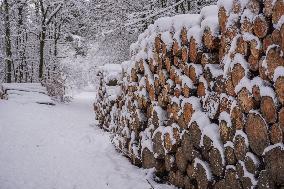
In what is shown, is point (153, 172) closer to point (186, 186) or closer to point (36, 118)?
point (186, 186)

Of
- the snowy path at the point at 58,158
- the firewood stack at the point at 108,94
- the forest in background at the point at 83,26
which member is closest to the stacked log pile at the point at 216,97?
the snowy path at the point at 58,158

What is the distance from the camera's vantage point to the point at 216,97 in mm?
3227

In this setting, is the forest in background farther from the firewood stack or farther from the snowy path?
the snowy path

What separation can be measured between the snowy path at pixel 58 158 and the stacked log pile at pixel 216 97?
51cm

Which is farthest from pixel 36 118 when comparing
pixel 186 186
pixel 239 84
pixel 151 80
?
pixel 239 84

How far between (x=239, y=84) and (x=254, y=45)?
355 millimetres

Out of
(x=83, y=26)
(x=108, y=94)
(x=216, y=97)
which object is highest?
(x=83, y=26)

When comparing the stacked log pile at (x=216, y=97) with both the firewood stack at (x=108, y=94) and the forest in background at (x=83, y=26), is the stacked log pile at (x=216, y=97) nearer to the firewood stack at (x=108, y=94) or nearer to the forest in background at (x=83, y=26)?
the firewood stack at (x=108, y=94)

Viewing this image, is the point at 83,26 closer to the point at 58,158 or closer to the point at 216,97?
the point at 58,158

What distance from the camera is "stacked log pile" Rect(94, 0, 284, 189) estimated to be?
2.44m

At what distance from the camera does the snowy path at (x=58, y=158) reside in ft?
14.8

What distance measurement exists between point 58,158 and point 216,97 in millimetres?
3526

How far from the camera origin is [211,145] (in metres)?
3.25

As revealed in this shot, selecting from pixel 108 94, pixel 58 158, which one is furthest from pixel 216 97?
pixel 108 94
